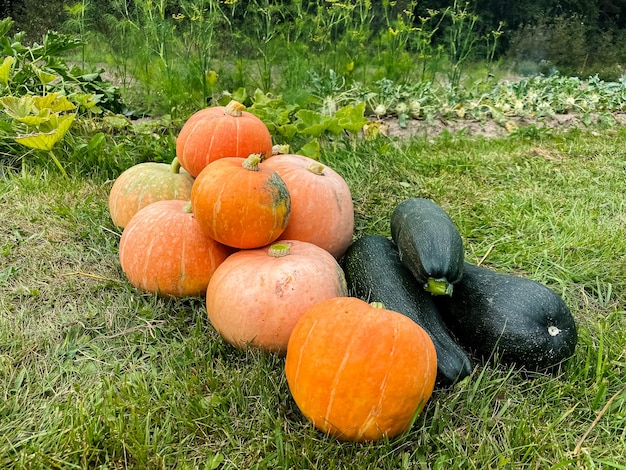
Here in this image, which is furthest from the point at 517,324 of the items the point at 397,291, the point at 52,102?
the point at 52,102

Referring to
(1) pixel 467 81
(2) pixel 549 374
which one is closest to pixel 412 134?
(1) pixel 467 81

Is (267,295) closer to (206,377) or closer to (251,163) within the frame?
(206,377)

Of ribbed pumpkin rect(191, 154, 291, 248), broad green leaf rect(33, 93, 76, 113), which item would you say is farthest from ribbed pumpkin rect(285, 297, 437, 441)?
broad green leaf rect(33, 93, 76, 113)

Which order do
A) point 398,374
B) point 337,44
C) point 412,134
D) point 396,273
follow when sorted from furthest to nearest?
point 337,44 < point 412,134 < point 396,273 < point 398,374

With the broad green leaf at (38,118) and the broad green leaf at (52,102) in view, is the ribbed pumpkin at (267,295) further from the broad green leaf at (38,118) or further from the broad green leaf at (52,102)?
the broad green leaf at (52,102)

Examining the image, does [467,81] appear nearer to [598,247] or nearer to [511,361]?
[598,247]

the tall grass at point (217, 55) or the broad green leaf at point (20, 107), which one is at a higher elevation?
the broad green leaf at point (20, 107)

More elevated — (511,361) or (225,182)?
(225,182)

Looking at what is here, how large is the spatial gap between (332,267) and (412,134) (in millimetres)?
3199

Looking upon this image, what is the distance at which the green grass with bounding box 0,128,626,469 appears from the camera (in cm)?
154

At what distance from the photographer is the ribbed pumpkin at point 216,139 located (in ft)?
8.10

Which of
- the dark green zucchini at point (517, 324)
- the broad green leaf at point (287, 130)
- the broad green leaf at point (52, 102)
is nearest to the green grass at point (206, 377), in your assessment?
the dark green zucchini at point (517, 324)

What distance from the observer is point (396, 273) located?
2162 mm

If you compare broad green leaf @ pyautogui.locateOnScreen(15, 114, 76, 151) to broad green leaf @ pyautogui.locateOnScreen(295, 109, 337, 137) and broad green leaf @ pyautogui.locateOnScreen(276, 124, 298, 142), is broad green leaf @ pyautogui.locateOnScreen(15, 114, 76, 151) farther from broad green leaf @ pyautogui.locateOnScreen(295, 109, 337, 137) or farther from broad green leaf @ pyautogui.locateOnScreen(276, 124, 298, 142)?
broad green leaf @ pyautogui.locateOnScreen(295, 109, 337, 137)
